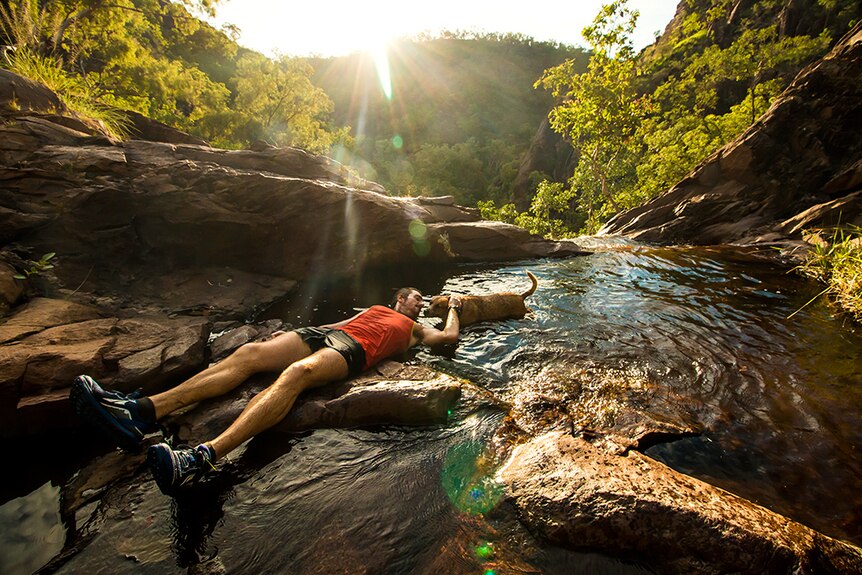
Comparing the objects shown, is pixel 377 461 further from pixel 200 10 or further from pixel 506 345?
pixel 200 10

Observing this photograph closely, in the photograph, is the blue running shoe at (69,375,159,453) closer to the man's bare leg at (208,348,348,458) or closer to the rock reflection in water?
the man's bare leg at (208,348,348,458)

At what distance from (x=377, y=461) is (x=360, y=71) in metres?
116

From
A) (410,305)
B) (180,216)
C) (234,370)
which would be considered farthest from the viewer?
(180,216)

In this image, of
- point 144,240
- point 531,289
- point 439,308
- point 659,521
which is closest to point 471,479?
point 659,521

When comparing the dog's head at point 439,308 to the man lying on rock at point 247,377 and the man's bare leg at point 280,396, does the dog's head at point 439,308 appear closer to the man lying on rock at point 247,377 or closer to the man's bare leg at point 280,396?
the man lying on rock at point 247,377

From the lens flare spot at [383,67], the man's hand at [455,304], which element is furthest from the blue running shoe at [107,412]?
the lens flare spot at [383,67]

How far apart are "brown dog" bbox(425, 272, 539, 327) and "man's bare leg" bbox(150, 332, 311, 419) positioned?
122 inches

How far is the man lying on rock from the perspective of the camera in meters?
3.00

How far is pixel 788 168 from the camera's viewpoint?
48.8 feet

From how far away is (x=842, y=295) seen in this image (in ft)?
21.8

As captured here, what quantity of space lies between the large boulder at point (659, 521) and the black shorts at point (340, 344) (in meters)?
2.41

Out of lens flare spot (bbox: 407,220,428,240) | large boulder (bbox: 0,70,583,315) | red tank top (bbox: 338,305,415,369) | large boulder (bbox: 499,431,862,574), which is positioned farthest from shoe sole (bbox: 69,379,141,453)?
lens flare spot (bbox: 407,220,428,240)

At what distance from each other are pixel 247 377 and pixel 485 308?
4.38m

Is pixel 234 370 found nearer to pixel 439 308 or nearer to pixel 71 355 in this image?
pixel 71 355
